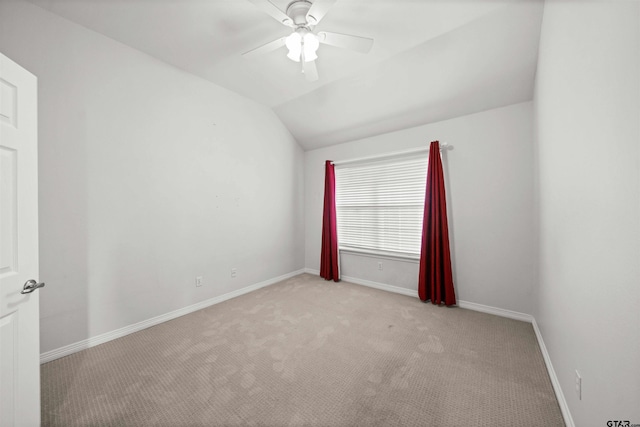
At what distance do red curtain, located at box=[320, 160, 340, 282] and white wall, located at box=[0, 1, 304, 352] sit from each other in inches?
45.3

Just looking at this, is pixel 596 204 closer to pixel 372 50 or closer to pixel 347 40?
pixel 347 40

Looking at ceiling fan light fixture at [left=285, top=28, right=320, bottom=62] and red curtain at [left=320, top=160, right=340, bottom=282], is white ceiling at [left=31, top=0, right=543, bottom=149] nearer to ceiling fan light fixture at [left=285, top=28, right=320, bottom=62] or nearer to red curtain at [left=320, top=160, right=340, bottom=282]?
ceiling fan light fixture at [left=285, top=28, right=320, bottom=62]

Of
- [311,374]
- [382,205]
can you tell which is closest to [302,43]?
[382,205]

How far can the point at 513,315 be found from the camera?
103 inches

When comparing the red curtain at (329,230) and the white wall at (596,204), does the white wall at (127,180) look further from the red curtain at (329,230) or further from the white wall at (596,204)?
the white wall at (596,204)

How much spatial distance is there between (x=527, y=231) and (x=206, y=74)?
4.08 meters

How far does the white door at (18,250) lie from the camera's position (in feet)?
3.63

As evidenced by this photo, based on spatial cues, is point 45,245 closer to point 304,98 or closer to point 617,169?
point 304,98

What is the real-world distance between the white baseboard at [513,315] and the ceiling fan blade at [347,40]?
8.84 feet

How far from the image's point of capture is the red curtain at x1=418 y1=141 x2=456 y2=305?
2.92 metres

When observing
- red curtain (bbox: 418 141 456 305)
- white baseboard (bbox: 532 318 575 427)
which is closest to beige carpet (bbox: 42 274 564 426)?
white baseboard (bbox: 532 318 575 427)

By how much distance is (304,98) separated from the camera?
11.3 feet

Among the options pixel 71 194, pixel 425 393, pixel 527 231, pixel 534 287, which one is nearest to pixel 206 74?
pixel 71 194

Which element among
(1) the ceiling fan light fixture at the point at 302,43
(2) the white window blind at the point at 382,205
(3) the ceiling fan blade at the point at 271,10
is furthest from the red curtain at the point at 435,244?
(3) the ceiling fan blade at the point at 271,10
